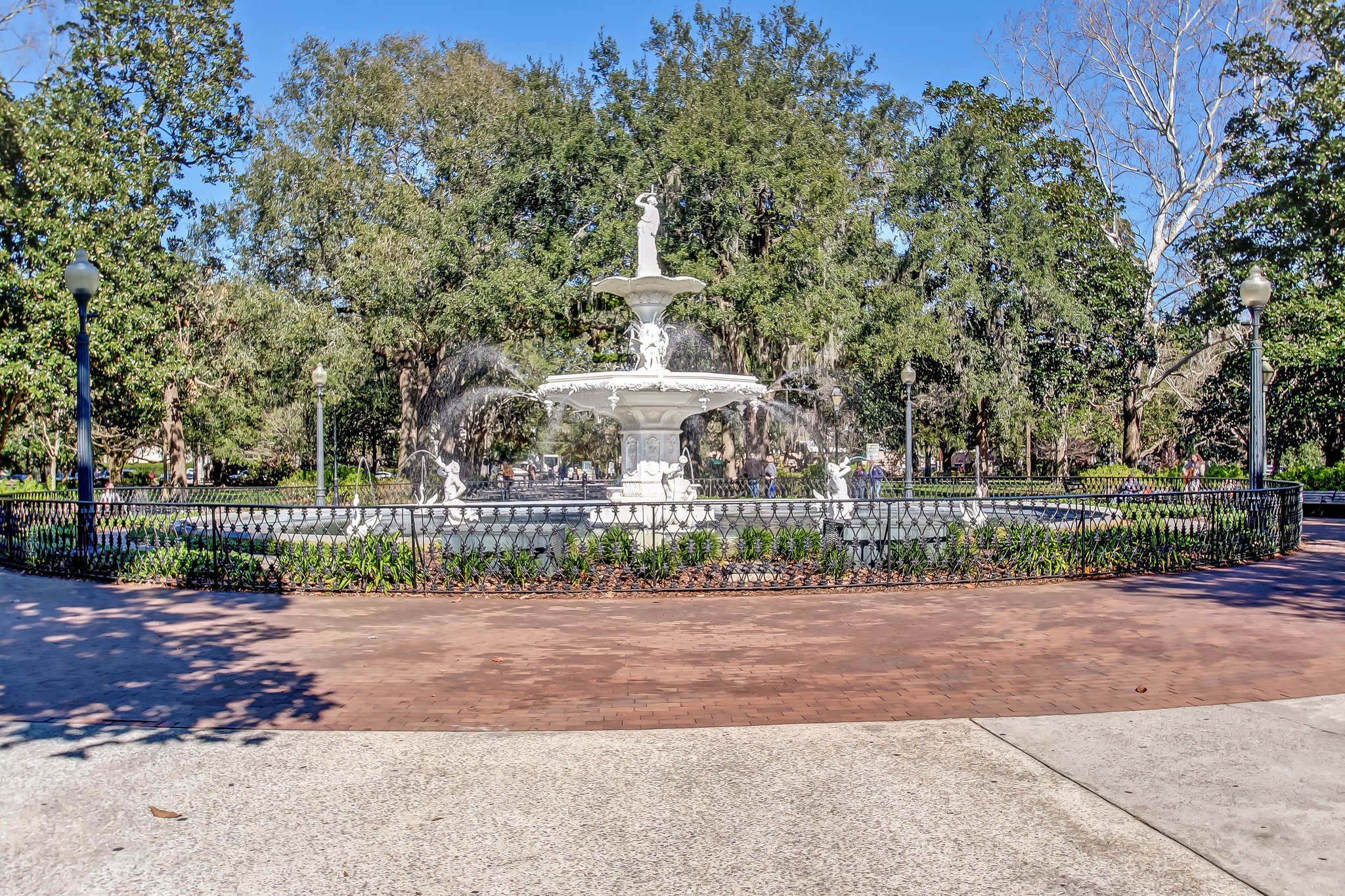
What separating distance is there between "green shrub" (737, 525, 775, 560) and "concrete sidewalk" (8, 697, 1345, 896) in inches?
238

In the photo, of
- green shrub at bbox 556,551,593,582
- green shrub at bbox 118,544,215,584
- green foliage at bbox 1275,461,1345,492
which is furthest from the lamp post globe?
green shrub at bbox 118,544,215,584

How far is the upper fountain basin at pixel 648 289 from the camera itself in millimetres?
16094

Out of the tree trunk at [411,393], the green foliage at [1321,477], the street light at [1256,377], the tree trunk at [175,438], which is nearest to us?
the street light at [1256,377]

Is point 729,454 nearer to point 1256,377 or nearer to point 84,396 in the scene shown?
point 1256,377

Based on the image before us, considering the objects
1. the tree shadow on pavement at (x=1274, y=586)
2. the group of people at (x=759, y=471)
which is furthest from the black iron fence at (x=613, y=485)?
the tree shadow on pavement at (x=1274, y=586)

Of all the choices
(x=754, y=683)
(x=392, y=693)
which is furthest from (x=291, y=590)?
(x=754, y=683)

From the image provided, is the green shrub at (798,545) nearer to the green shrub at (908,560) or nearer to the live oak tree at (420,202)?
the green shrub at (908,560)

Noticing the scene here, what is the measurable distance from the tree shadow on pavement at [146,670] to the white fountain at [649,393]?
5.72 meters

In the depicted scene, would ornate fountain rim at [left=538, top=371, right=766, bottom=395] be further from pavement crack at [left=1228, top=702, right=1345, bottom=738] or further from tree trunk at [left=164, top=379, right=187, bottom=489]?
tree trunk at [left=164, top=379, right=187, bottom=489]

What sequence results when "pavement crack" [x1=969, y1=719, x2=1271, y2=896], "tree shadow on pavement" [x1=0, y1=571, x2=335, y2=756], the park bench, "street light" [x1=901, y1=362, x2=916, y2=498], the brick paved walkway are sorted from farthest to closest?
the park bench
"street light" [x1=901, y1=362, x2=916, y2=498]
the brick paved walkway
"tree shadow on pavement" [x1=0, y1=571, x2=335, y2=756]
"pavement crack" [x1=969, y1=719, x2=1271, y2=896]

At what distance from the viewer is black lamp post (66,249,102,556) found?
1345 cm

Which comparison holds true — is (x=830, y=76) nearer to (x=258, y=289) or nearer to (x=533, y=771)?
(x=258, y=289)

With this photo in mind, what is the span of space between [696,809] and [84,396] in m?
13.0

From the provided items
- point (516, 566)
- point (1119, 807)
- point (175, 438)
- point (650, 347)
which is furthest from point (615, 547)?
point (175, 438)
